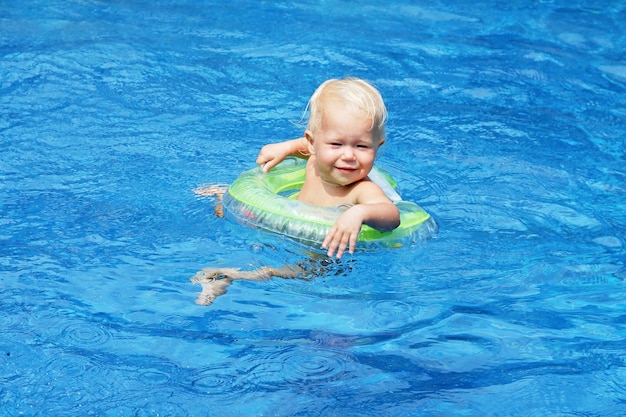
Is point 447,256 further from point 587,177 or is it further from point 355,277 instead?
point 587,177

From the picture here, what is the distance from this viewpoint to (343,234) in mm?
4484

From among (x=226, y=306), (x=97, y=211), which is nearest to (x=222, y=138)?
(x=97, y=211)

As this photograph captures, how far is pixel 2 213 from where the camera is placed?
5.42 metres

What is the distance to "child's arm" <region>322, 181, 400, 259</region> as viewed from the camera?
14.6 ft

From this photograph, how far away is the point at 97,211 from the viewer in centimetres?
552

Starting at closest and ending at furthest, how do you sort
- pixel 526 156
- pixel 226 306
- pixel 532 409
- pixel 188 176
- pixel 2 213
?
pixel 532 409, pixel 226 306, pixel 2 213, pixel 188 176, pixel 526 156

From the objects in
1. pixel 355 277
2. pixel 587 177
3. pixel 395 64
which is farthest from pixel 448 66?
pixel 355 277

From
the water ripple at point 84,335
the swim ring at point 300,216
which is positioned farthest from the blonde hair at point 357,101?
the water ripple at point 84,335

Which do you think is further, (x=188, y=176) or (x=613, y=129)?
(x=613, y=129)

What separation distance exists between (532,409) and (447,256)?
1.38 metres

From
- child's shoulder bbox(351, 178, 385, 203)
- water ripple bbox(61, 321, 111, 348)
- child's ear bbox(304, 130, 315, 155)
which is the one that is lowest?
water ripple bbox(61, 321, 111, 348)

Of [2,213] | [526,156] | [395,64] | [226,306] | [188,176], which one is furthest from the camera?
[395,64]

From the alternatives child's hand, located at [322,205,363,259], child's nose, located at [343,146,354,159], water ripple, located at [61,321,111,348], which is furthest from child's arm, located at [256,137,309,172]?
water ripple, located at [61,321,111,348]

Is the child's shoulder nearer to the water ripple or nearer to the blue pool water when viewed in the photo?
the blue pool water
